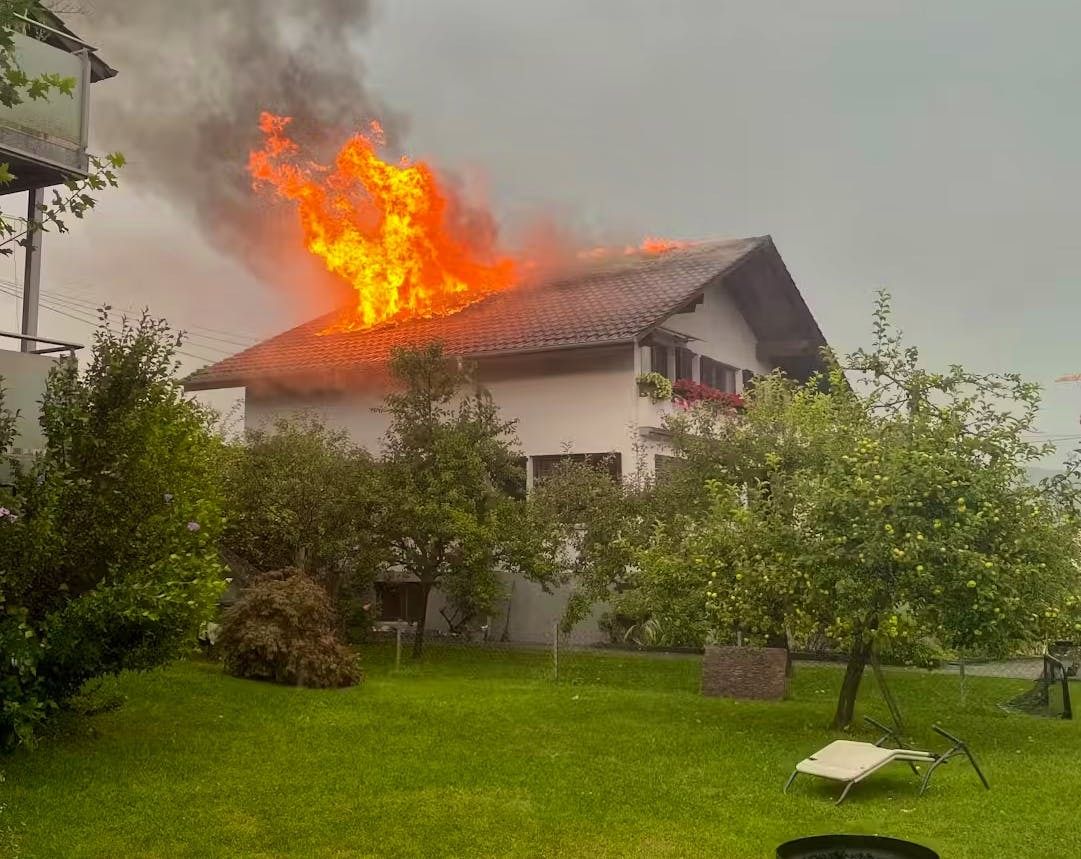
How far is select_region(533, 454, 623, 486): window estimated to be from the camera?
70.5 feet

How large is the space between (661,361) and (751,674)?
1092 centimetres

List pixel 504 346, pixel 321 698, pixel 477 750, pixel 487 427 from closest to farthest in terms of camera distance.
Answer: pixel 477 750 → pixel 321 698 → pixel 487 427 → pixel 504 346

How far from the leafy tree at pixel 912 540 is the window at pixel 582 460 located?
31.4 feet

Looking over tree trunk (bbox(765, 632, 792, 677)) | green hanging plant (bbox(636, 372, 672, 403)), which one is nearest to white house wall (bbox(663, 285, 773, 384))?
green hanging plant (bbox(636, 372, 672, 403))

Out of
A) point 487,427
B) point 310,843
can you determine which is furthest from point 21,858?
point 487,427

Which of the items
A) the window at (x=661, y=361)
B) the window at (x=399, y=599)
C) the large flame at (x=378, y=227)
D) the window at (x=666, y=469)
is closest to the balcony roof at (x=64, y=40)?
the window at (x=666, y=469)

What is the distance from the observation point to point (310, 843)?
697cm

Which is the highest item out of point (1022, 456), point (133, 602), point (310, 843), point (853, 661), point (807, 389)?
point (807, 389)

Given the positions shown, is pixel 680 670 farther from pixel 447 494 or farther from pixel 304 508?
pixel 304 508

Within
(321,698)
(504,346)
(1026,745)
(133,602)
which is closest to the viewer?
(133,602)

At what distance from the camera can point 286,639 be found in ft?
44.9

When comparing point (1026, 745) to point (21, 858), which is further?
point (1026, 745)

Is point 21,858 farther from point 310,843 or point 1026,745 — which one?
point 1026,745

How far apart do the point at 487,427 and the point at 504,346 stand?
5.74 meters
